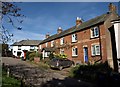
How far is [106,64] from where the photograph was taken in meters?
26.4

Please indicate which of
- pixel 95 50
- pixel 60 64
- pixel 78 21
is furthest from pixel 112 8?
pixel 60 64

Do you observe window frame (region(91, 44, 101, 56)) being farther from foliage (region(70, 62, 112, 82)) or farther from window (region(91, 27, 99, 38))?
foliage (region(70, 62, 112, 82))

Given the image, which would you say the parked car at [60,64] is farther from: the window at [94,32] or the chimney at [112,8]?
the chimney at [112,8]

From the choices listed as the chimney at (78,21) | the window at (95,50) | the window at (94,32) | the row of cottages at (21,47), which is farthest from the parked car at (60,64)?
the row of cottages at (21,47)

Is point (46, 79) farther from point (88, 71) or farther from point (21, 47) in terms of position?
point (21, 47)

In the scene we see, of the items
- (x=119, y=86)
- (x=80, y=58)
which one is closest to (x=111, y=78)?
(x=119, y=86)

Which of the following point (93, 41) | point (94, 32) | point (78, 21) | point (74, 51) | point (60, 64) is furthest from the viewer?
point (78, 21)

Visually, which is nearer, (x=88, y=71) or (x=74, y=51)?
(x=88, y=71)

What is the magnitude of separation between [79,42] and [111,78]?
22174 mm

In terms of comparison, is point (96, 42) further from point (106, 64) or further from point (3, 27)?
point (3, 27)

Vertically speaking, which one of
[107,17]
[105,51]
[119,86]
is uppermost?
[107,17]

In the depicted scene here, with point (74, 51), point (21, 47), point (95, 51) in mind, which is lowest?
point (95, 51)

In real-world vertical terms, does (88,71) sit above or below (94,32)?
below

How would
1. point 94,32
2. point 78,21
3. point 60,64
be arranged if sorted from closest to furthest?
point 60,64 < point 94,32 < point 78,21
